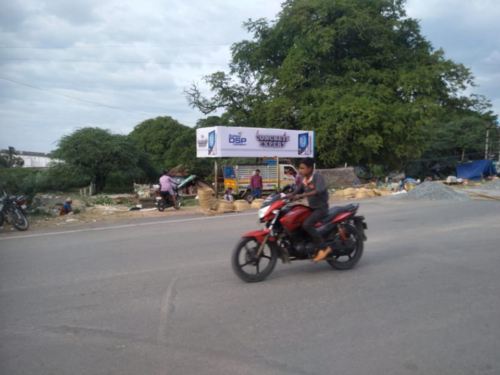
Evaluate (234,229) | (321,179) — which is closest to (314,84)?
(234,229)

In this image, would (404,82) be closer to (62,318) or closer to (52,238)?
(52,238)

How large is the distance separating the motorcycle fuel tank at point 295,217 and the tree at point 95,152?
2549cm

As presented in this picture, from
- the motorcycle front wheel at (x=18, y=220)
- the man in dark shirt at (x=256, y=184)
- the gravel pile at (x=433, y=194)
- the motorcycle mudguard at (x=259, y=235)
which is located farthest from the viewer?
the man in dark shirt at (x=256, y=184)

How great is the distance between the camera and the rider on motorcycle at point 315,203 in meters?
5.76

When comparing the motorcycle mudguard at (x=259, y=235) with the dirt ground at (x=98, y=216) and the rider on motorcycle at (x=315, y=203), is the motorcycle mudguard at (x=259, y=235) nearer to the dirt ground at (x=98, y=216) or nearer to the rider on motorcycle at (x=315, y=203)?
the rider on motorcycle at (x=315, y=203)

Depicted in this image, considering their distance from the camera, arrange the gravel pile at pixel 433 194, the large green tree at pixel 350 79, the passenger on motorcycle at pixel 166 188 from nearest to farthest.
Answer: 1. the passenger on motorcycle at pixel 166 188
2. the gravel pile at pixel 433 194
3. the large green tree at pixel 350 79

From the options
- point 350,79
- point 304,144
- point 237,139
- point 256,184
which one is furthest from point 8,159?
point 350,79

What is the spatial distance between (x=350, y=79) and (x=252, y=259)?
1071 inches

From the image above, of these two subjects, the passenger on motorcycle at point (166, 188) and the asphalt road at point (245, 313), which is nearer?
the asphalt road at point (245, 313)

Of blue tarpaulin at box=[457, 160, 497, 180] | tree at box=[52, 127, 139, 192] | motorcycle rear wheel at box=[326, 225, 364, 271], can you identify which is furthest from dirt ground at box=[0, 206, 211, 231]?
blue tarpaulin at box=[457, 160, 497, 180]

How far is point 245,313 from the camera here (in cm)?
457

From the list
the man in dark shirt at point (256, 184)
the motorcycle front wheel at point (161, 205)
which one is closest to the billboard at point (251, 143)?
the man in dark shirt at point (256, 184)

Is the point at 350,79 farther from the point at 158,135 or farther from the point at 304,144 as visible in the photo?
the point at 158,135

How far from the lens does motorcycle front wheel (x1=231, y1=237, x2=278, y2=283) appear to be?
556 centimetres
